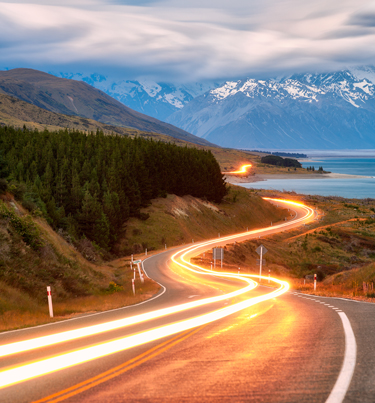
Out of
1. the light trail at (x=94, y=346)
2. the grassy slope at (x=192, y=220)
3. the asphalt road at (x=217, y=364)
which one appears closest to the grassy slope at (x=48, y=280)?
the light trail at (x=94, y=346)

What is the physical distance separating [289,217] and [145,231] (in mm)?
41905

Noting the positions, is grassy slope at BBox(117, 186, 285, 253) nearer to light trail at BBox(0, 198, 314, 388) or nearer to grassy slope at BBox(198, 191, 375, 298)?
grassy slope at BBox(198, 191, 375, 298)

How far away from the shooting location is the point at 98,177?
2579 inches

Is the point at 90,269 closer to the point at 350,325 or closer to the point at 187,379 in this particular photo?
the point at 350,325

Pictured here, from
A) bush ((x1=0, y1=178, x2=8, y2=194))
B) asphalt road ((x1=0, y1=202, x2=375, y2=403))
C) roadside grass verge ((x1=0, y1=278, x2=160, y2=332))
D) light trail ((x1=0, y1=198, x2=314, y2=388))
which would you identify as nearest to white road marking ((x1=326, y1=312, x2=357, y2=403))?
asphalt road ((x1=0, y1=202, x2=375, y2=403))

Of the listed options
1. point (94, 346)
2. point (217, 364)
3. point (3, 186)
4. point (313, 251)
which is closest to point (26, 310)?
point (94, 346)

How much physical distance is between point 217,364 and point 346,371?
224 cm

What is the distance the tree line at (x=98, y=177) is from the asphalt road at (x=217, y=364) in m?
24.1

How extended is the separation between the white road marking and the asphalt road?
73 millimetres

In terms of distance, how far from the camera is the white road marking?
6102 millimetres

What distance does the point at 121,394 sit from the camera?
6.43 metres

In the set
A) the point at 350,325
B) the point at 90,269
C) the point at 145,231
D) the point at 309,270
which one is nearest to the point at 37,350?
the point at 350,325

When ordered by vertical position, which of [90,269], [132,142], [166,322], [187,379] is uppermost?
[132,142]

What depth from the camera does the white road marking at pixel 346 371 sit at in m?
6.10
